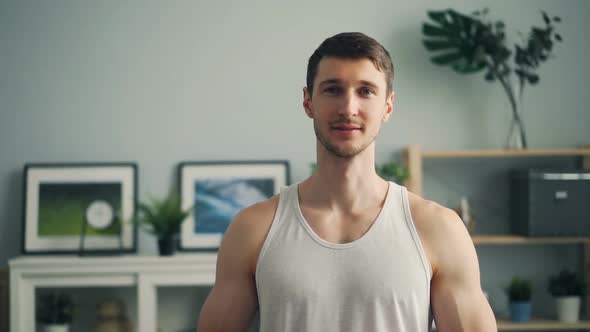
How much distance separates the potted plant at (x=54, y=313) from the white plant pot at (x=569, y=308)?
225cm

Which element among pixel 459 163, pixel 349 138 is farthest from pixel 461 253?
pixel 459 163

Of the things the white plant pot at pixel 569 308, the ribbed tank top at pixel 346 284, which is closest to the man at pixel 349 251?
the ribbed tank top at pixel 346 284

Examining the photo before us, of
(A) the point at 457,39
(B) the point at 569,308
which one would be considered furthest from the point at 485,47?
(B) the point at 569,308

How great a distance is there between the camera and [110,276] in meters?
2.89

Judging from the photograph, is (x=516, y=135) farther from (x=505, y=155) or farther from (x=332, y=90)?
(x=332, y=90)

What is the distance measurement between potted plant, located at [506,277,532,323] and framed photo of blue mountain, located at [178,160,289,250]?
1173 mm

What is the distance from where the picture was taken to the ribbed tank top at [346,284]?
1.09 metres

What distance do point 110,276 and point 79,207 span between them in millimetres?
445

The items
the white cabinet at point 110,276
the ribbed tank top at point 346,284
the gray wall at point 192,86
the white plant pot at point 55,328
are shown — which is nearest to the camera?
the ribbed tank top at point 346,284

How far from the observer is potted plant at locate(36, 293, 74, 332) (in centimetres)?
298

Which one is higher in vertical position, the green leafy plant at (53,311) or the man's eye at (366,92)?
the man's eye at (366,92)

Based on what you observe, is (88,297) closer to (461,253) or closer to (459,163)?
(459,163)

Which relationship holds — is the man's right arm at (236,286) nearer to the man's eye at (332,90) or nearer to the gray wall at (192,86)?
the man's eye at (332,90)

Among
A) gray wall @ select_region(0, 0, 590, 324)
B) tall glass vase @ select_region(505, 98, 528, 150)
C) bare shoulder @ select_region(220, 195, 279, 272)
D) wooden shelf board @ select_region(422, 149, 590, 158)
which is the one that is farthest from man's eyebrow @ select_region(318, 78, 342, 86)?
tall glass vase @ select_region(505, 98, 528, 150)
